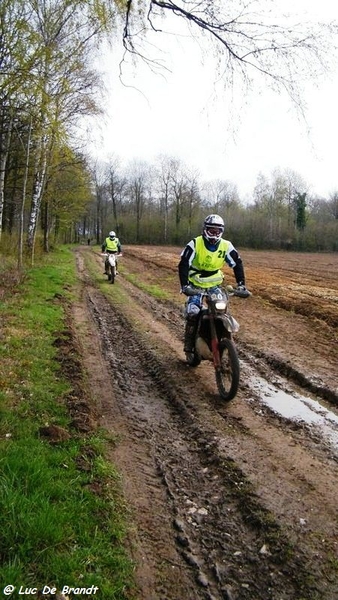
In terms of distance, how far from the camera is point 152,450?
4074 mm

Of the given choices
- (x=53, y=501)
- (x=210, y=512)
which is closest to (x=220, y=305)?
(x=210, y=512)

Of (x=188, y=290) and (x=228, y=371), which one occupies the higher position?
(x=188, y=290)

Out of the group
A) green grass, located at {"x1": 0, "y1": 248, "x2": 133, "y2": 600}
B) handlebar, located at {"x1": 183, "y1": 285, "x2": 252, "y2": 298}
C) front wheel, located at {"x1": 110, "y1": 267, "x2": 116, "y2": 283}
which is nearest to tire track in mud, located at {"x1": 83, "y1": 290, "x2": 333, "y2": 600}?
green grass, located at {"x1": 0, "y1": 248, "x2": 133, "y2": 600}

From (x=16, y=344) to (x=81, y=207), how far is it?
1303 inches

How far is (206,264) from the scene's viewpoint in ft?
20.3

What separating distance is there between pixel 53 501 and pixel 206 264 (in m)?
4.01

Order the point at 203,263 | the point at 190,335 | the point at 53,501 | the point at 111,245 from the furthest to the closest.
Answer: the point at 111,245 < the point at 190,335 < the point at 203,263 < the point at 53,501

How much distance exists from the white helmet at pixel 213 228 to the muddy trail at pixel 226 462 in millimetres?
2082

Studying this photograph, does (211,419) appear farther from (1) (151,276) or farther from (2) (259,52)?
(1) (151,276)

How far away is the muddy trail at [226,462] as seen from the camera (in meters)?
2.63

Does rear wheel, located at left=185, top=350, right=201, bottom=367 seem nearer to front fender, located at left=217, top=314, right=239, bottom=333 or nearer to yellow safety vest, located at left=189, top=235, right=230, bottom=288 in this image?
front fender, located at left=217, top=314, right=239, bottom=333

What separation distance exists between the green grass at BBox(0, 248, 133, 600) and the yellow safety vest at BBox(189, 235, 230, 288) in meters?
2.45

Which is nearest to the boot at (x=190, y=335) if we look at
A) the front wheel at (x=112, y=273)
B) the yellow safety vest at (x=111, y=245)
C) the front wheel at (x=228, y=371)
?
the front wheel at (x=228, y=371)

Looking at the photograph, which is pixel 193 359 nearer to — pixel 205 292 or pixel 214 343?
pixel 214 343
